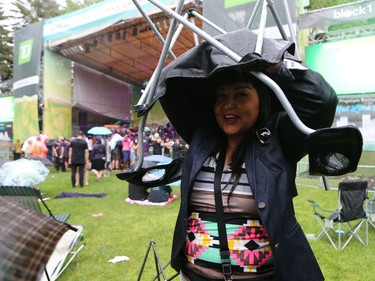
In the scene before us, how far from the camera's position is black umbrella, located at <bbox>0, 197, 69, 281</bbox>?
0.77 m

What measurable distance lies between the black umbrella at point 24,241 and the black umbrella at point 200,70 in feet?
2.24

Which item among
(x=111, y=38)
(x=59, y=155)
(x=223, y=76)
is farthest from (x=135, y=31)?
(x=223, y=76)

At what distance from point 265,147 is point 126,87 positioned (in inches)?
1051

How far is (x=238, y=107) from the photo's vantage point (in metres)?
1.38

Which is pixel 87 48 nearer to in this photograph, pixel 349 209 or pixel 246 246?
pixel 349 209

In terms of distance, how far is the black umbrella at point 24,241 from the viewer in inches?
30.4

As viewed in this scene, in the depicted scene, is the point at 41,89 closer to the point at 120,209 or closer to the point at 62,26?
the point at 62,26

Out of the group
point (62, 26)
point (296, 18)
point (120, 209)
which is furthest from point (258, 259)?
point (62, 26)

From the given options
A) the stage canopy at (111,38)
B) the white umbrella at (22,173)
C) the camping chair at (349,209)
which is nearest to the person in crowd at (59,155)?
the stage canopy at (111,38)

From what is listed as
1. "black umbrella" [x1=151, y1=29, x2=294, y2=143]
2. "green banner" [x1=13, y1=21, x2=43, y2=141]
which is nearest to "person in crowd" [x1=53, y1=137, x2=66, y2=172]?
"green banner" [x1=13, y1=21, x2=43, y2=141]

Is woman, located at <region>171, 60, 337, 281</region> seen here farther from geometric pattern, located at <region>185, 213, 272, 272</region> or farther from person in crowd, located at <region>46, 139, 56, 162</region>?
person in crowd, located at <region>46, 139, 56, 162</region>

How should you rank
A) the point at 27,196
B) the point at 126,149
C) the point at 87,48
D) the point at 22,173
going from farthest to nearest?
the point at 87,48 < the point at 126,149 < the point at 22,173 < the point at 27,196

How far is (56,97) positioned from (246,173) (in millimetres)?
17525

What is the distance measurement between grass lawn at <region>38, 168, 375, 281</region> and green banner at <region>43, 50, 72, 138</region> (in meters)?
8.76
